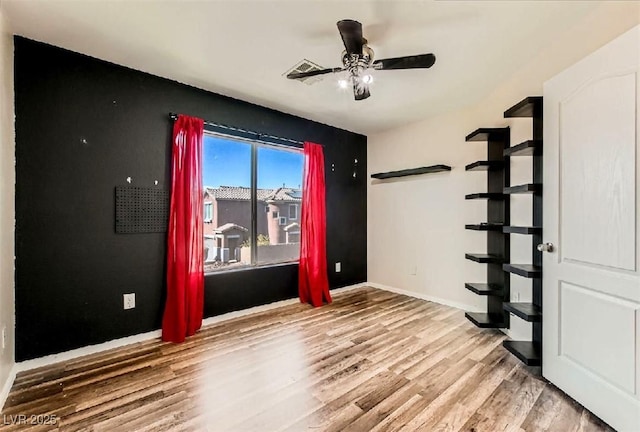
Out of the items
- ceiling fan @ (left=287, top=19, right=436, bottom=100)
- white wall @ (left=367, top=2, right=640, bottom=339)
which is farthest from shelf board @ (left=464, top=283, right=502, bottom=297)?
ceiling fan @ (left=287, top=19, right=436, bottom=100)

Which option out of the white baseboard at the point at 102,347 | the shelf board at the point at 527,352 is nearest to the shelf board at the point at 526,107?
the shelf board at the point at 527,352

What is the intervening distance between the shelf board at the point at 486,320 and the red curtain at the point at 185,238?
9.10 feet

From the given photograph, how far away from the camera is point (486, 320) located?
292 centimetres

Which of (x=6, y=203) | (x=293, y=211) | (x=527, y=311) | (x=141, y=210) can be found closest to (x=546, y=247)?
(x=527, y=311)

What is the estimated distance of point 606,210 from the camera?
1.62m

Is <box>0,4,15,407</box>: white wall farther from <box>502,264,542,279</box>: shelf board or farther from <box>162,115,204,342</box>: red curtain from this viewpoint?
<box>502,264,542,279</box>: shelf board

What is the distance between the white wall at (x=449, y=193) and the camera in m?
2.30

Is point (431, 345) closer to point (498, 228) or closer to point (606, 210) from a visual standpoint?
point (498, 228)

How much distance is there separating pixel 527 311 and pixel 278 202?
2.86 metres

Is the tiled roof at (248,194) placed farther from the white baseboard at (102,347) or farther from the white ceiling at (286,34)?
the white baseboard at (102,347)

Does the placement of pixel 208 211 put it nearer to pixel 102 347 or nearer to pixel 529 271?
pixel 102 347

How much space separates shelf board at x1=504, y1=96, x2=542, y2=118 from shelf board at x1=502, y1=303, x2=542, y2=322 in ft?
4.97

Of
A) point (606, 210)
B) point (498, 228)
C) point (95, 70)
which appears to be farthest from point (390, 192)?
point (95, 70)

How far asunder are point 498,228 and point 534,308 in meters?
0.86
